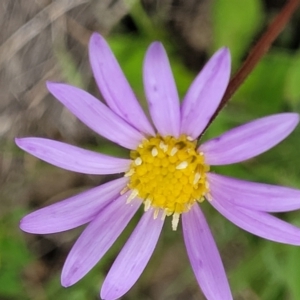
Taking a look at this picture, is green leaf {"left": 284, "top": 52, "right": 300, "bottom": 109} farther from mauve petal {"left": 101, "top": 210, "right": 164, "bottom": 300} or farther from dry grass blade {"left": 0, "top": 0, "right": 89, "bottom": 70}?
dry grass blade {"left": 0, "top": 0, "right": 89, "bottom": 70}

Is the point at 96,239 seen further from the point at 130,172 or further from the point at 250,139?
the point at 250,139

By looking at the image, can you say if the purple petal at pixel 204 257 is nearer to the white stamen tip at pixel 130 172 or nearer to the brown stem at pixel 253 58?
the white stamen tip at pixel 130 172

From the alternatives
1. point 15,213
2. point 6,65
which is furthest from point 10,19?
point 15,213

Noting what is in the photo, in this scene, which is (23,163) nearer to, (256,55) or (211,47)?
(211,47)

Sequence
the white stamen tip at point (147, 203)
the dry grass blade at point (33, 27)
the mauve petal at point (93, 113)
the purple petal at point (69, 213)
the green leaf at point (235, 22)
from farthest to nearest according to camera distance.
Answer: the dry grass blade at point (33, 27), the green leaf at point (235, 22), the white stamen tip at point (147, 203), the purple petal at point (69, 213), the mauve petal at point (93, 113)

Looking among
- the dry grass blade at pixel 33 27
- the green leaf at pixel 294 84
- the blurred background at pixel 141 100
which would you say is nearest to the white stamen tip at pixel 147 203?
the blurred background at pixel 141 100
